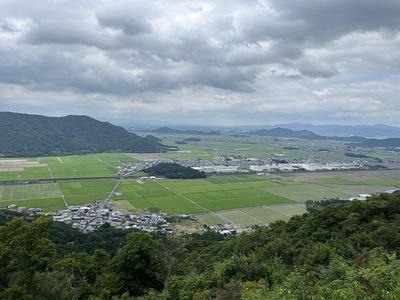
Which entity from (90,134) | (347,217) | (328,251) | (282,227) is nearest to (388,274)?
(328,251)

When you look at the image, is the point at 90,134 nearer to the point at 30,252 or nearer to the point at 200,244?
the point at 200,244

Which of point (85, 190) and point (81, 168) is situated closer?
point (85, 190)

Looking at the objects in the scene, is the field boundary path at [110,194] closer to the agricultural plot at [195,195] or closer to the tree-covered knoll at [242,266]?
the agricultural plot at [195,195]

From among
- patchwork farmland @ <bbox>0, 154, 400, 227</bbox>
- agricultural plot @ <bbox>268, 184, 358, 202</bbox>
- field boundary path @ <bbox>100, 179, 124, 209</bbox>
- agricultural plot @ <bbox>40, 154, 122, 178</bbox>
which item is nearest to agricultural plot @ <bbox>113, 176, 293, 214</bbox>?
patchwork farmland @ <bbox>0, 154, 400, 227</bbox>

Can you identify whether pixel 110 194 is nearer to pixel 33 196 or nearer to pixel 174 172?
pixel 33 196

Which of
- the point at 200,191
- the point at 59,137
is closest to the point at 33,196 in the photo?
the point at 200,191

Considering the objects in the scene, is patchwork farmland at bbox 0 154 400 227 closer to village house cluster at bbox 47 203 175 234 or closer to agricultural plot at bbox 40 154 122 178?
agricultural plot at bbox 40 154 122 178
